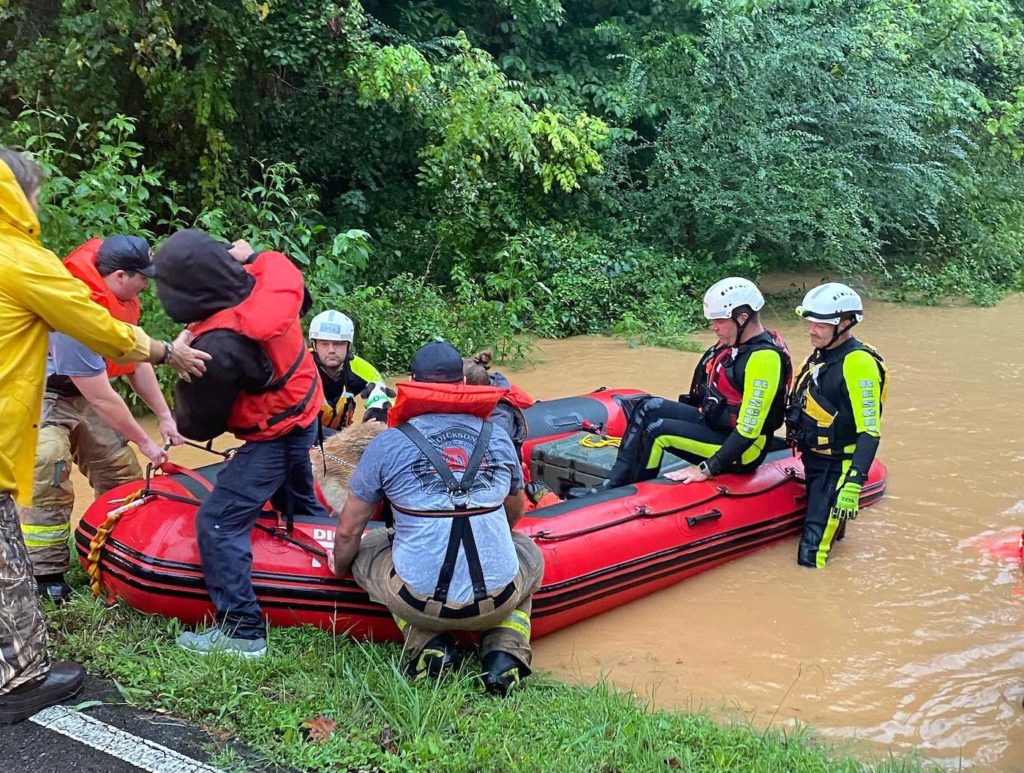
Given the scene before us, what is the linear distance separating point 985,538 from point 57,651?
15.6 feet

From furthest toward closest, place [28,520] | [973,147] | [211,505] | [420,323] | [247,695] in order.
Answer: [973,147] → [420,323] → [28,520] → [211,505] → [247,695]

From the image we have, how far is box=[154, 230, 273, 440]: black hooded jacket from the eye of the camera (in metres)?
3.19

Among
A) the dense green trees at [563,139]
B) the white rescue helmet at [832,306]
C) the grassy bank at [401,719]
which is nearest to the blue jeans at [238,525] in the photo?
the grassy bank at [401,719]

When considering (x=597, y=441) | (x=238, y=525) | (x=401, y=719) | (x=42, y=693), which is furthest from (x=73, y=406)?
(x=597, y=441)

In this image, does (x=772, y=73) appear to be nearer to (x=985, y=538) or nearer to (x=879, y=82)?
(x=879, y=82)

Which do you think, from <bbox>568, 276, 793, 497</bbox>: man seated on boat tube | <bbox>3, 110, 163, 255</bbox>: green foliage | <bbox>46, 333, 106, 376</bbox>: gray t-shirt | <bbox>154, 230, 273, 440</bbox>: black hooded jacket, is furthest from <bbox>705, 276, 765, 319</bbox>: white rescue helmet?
<bbox>3, 110, 163, 255</bbox>: green foliage

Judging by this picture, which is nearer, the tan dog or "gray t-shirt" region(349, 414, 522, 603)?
"gray t-shirt" region(349, 414, 522, 603)

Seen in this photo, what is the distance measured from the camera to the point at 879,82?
1272cm

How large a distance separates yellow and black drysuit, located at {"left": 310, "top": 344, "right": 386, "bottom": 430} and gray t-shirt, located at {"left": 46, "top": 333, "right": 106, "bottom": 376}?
4.86 feet

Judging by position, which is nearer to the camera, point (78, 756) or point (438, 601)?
point (78, 756)

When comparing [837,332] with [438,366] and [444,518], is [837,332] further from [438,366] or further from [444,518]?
[444,518]

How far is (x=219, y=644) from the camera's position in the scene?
333 cm

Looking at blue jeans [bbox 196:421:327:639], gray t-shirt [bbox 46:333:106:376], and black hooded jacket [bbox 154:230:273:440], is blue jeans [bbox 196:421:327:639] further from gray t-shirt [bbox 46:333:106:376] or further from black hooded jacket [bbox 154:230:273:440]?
gray t-shirt [bbox 46:333:106:376]

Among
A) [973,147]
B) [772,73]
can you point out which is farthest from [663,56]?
[973,147]
